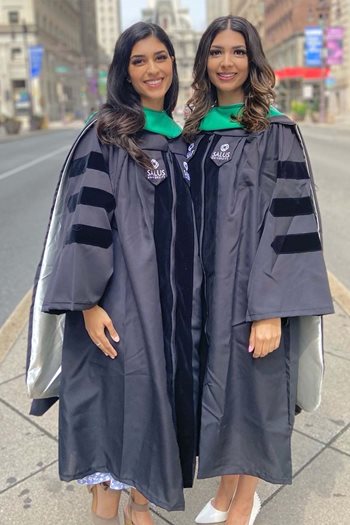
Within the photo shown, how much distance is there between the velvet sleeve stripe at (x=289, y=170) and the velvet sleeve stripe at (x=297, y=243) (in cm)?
21

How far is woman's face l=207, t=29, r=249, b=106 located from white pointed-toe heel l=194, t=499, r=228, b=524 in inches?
68.9

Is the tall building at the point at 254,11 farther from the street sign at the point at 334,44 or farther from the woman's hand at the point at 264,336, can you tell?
the woman's hand at the point at 264,336

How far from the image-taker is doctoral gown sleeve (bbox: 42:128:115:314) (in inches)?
73.2

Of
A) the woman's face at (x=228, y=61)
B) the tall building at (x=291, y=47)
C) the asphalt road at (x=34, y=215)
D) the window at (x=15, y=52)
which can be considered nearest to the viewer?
the woman's face at (x=228, y=61)

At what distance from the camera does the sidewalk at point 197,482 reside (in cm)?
237

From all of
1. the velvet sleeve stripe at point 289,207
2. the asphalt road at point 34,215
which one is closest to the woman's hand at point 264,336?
the velvet sleeve stripe at point 289,207

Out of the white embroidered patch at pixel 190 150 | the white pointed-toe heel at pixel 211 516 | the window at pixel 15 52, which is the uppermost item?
the window at pixel 15 52

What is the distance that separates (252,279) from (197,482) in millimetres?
1267

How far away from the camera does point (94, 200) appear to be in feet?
6.15

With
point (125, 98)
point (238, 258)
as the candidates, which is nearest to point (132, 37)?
point (125, 98)

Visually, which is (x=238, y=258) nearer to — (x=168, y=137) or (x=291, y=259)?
(x=291, y=259)

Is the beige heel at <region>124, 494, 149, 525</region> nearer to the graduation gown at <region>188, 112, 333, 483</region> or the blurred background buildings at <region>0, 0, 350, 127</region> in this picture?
the graduation gown at <region>188, 112, 333, 483</region>

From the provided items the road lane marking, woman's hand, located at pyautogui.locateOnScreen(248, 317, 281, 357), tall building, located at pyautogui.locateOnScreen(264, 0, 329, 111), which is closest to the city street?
woman's hand, located at pyautogui.locateOnScreen(248, 317, 281, 357)

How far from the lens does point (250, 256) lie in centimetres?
194
